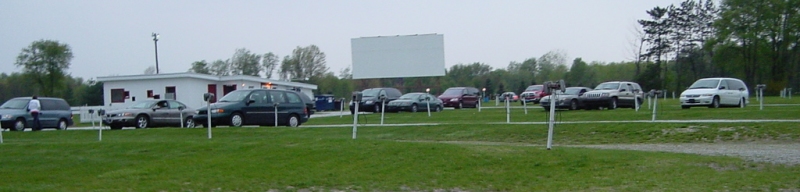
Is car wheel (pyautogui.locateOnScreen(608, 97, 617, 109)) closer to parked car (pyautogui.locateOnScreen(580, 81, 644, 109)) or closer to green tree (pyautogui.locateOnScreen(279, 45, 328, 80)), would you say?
parked car (pyautogui.locateOnScreen(580, 81, 644, 109))

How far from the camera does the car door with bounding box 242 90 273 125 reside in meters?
20.6

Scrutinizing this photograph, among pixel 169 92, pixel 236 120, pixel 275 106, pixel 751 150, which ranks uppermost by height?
pixel 169 92

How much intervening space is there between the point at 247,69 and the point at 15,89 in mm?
31446

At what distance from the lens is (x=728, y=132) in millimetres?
16000

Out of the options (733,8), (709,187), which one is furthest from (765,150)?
(733,8)

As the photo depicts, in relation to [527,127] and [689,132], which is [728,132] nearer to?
[689,132]

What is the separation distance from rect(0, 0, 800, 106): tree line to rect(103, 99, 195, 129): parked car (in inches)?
1657

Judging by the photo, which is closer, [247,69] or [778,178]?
[778,178]

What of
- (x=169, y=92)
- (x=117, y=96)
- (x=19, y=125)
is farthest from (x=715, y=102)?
(x=117, y=96)

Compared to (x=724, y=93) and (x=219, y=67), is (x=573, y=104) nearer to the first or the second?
(x=724, y=93)

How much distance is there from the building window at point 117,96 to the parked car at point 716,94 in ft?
106

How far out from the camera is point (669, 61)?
75312mm

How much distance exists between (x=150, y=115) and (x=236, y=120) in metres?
4.36

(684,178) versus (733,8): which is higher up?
(733,8)
